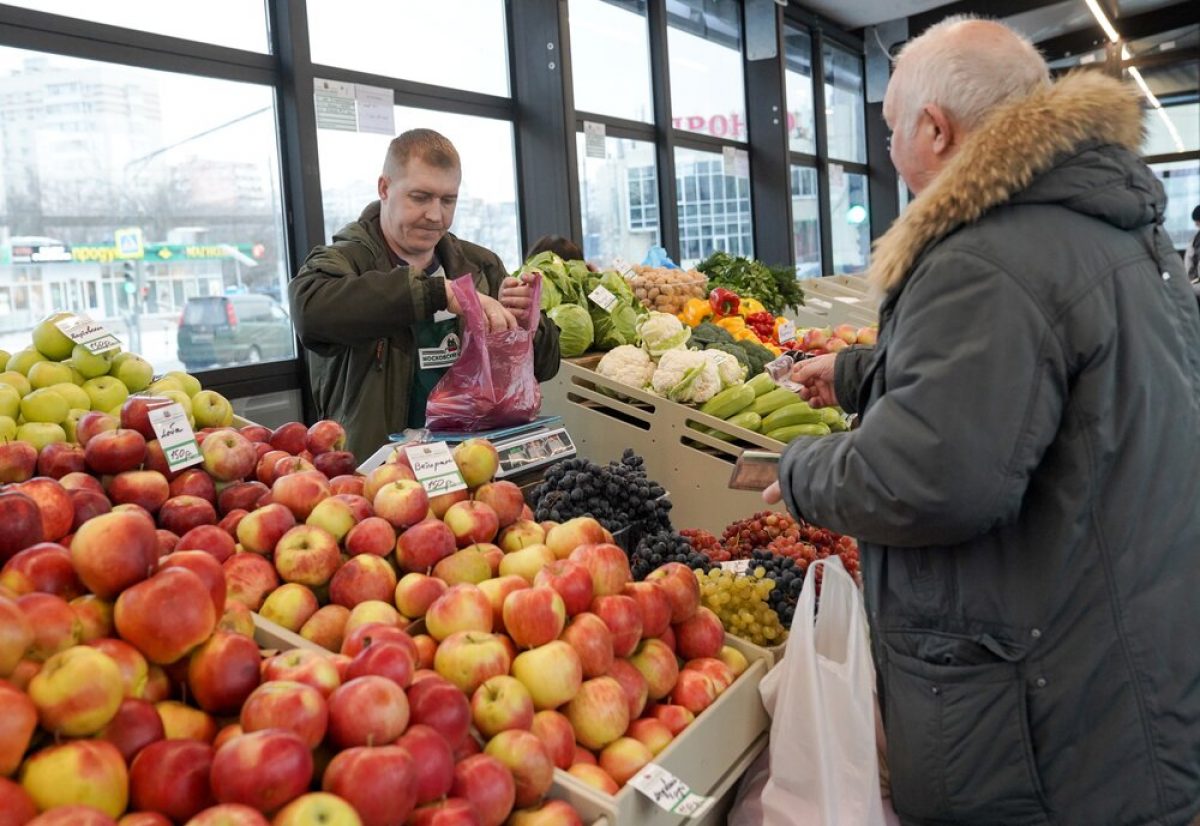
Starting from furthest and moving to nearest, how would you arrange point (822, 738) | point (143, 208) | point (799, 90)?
1. point (799, 90)
2. point (143, 208)
3. point (822, 738)

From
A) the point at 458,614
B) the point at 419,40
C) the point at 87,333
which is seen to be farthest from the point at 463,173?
the point at 458,614

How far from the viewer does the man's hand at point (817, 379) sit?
1901 mm

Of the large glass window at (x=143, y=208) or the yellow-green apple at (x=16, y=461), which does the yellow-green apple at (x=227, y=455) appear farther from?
the large glass window at (x=143, y=208)

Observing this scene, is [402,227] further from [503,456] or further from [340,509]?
[340,509]

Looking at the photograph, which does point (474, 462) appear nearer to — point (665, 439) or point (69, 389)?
point (69, 389)

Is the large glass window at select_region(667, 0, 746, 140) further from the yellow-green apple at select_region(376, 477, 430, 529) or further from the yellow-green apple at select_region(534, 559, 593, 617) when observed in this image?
the yellow-green apple at select_region(534, 559, 593, 617)

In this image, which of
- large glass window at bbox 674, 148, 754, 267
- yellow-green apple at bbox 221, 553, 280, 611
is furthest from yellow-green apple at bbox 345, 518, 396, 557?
large glass window at bbox 674, 148, 754, 267

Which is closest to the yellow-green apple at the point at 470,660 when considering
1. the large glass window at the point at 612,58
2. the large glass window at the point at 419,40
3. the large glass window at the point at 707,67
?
the large glass window at the point at 419,40

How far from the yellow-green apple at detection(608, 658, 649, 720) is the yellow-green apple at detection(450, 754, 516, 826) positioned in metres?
0.31

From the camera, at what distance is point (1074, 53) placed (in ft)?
33.2

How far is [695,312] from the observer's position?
13.7 feet

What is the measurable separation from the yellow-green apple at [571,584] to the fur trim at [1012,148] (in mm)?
600

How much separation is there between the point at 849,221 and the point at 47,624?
358 inches

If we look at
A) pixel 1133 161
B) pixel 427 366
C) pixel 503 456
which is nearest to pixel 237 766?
pixel 1133 161
